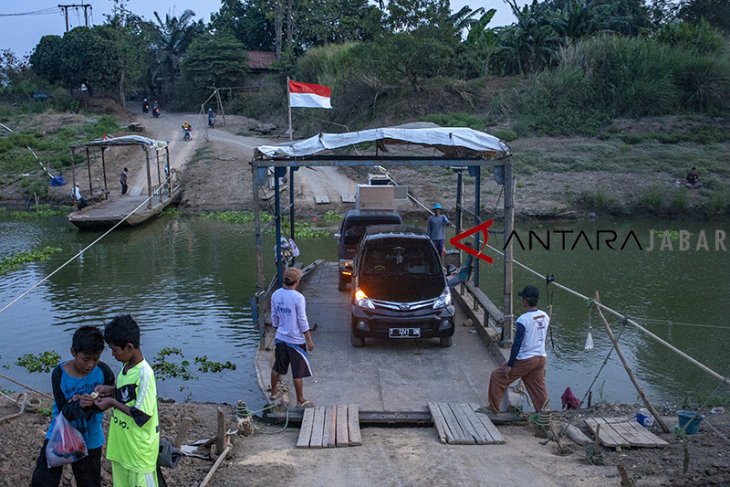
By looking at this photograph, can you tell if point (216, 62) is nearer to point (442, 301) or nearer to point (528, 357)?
point (442, 301)

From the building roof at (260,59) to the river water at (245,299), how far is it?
34.3 meters

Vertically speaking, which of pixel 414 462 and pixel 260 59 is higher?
pixel 260 59

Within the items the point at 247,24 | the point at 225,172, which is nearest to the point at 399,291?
the point at 225,172

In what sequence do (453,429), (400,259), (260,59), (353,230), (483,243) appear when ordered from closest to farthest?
(453,429)
(400,259)
(483,243)
(353,230)
(260,59)

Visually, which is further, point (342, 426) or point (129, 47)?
point (129, 47)

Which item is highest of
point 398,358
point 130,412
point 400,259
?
point 130,412

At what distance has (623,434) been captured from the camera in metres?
7.16

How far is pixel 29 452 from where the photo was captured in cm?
661

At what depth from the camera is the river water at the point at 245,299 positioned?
1113 centimetres

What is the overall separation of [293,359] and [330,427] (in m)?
1.08

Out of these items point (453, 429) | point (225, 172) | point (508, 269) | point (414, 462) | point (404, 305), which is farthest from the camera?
point (225, 172)

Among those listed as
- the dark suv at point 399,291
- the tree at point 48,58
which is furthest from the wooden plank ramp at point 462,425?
the tree at point 48,58

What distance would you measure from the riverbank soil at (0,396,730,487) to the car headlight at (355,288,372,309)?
307 centimetres

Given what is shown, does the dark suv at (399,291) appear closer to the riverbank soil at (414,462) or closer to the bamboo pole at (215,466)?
the riverbank soil at (414,462)
